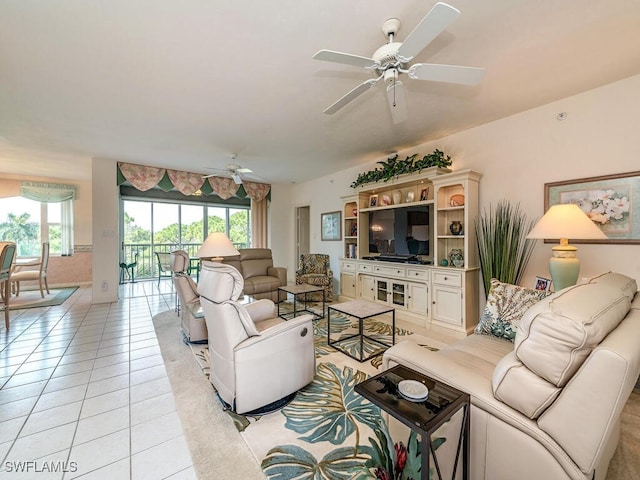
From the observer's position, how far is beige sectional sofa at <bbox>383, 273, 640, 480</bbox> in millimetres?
857

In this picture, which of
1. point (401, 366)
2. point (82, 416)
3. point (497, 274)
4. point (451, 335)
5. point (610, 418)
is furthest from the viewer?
point (451, 335)

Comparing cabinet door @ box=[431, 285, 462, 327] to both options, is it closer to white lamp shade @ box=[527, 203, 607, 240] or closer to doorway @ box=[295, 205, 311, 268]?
white lamp shade @ box=[527, 203, 607, 240]

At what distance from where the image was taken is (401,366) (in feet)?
4.40

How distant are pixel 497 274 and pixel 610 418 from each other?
2351 millimetres

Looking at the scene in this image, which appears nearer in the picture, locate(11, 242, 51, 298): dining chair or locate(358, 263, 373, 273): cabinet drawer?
locate(358, 263, 373, 273): cabinet drawer

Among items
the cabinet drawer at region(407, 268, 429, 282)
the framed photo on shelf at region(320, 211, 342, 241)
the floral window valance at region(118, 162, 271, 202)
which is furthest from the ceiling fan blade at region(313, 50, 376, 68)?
the floral window valance at region(118, 162, 271, 202)

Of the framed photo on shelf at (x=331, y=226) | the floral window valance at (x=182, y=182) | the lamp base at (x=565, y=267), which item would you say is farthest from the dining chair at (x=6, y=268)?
the lamp base at (x=565, y=267)

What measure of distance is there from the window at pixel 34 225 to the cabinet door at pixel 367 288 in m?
7.09

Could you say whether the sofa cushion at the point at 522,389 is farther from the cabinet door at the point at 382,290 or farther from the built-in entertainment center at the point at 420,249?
the cabinet door at the point at 382,290

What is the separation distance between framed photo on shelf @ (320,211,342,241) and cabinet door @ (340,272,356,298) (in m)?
1.01

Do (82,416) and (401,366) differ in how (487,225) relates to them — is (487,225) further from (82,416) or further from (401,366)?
(82,416)

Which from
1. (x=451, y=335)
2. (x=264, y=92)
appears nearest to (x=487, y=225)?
(x=451, y=335)

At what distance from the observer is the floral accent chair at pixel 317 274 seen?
15.9 ft

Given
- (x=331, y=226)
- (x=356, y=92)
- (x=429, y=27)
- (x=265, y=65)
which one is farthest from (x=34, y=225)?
(x=429, y=27)
